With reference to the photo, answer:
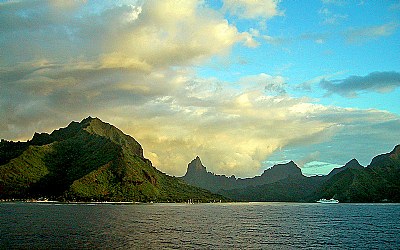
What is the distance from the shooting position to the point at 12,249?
103m

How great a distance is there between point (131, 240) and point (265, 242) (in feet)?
150

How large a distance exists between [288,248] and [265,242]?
14.2 metres

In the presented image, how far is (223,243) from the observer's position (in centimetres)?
12712

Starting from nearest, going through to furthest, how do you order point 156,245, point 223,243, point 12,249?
1. point 12,249
2. point 156,245
3. point 223,243

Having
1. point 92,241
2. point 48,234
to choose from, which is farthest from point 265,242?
point 48,234

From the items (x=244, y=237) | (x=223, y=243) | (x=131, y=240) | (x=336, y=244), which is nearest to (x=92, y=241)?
(x=131, y=240)

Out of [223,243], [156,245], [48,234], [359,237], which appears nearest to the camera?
[156,245]

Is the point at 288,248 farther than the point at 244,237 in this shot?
No

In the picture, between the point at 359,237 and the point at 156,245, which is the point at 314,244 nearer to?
the point at 359,237

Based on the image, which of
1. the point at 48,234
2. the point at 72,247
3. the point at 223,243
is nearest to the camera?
the point at 72,247

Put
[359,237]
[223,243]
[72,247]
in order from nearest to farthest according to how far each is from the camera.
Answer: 1. [72,247]
2. [223,243]
3. [359,237]

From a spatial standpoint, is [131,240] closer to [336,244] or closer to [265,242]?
[265,242]

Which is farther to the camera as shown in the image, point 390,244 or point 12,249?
point 390,244

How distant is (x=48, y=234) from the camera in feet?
461
